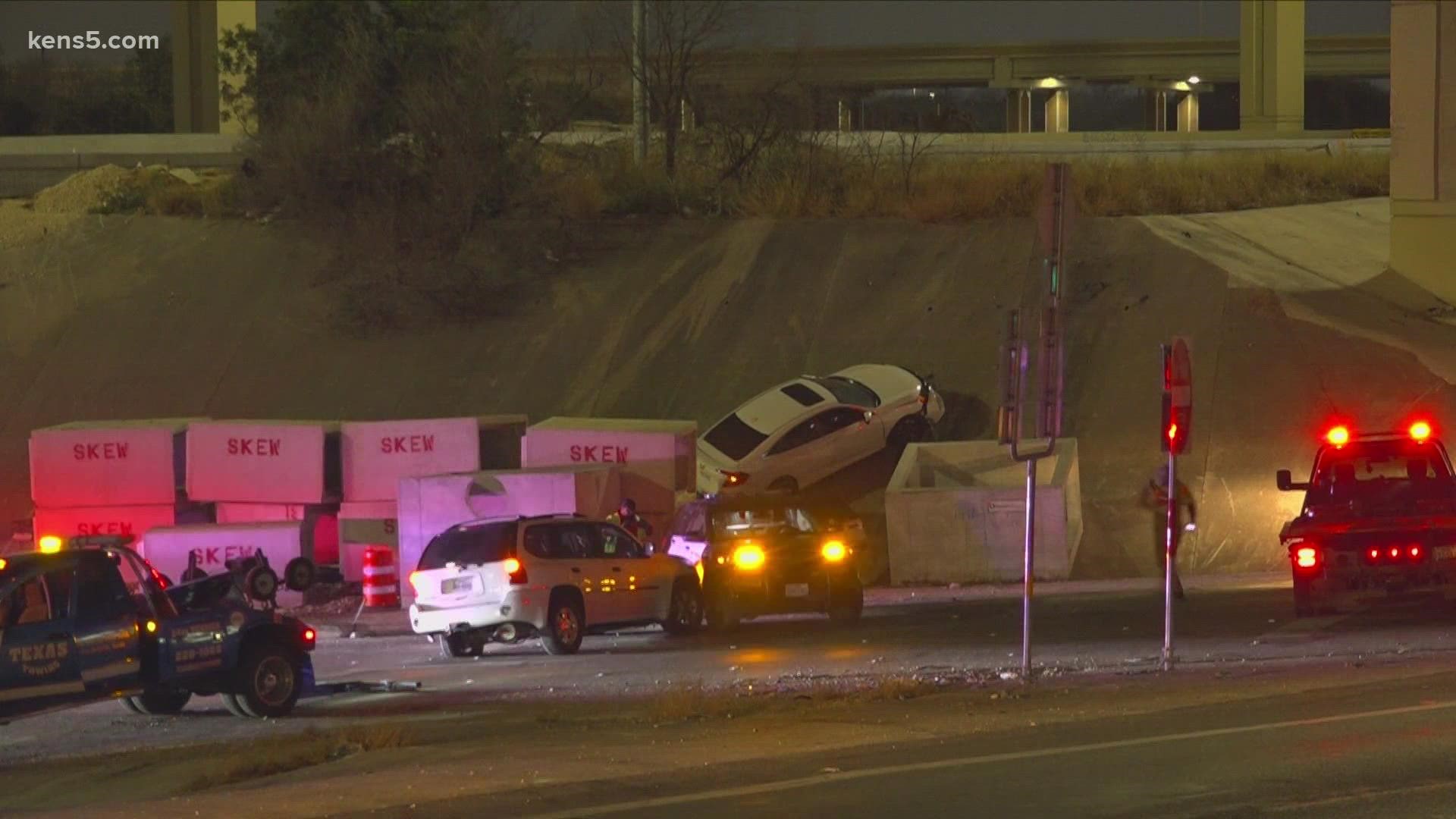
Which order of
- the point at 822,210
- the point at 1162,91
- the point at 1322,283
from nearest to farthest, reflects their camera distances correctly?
the point at 1322,283
the point at 822,210
the point at 1162,91

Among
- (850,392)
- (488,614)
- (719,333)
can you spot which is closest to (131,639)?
(488,614)

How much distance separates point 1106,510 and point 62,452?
1507cm

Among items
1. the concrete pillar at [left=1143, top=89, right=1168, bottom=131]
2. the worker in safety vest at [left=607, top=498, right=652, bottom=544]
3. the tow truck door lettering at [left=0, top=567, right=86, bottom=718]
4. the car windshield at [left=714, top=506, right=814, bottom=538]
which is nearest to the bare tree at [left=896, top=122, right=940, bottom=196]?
the worker in safety vest at [left=607, top=498, right=652, bottom=544]

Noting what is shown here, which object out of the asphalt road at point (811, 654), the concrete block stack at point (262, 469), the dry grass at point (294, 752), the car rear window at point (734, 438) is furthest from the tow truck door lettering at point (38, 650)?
the car rear window at point (734, 438)

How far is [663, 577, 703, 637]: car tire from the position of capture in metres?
21.5

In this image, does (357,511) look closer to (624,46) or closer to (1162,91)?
(624,46)

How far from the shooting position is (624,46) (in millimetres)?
53594

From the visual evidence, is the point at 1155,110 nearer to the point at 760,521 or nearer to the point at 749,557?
the point at 760,521

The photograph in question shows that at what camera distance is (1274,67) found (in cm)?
6550

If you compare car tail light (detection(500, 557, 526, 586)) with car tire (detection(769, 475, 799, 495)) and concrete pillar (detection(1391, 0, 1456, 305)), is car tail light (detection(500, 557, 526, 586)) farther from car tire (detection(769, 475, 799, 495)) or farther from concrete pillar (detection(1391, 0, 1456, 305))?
concrete pillar (detection(1391, 0, 1456, 305))

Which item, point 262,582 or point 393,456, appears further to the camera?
point 393,456

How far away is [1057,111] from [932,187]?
Answer: 39843mm

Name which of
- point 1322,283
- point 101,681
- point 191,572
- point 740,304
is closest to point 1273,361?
point 1322,283

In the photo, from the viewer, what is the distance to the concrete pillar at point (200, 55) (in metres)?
57.7
